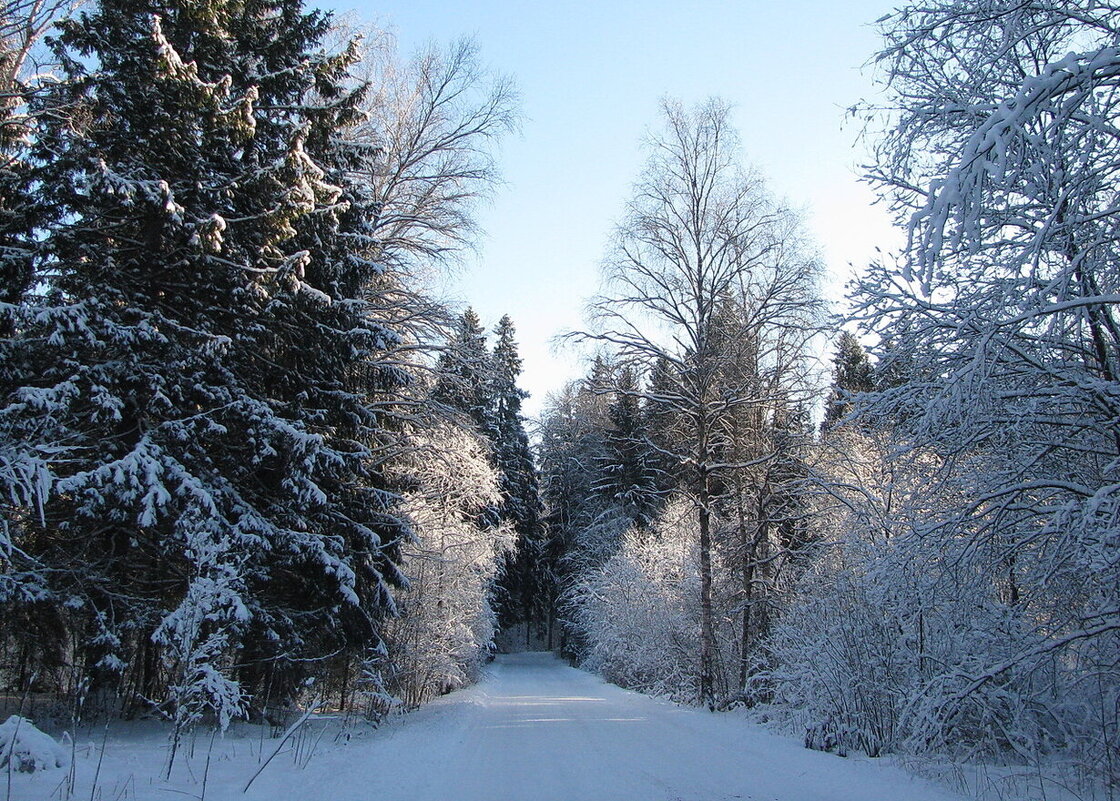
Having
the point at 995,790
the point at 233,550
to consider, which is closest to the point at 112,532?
the point at 233,550

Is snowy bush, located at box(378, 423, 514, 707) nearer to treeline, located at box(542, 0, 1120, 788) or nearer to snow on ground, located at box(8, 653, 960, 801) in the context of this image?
snow on ground, located at box(8, 653, 960, 801)

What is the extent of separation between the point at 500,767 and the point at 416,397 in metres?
8.14

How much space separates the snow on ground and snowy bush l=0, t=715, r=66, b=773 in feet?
0.25

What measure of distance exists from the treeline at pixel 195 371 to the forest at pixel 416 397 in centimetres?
6

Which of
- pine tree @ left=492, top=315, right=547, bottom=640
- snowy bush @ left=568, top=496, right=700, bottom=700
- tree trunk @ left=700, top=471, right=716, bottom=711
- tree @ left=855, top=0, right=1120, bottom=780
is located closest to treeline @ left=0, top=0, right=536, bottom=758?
tree trunk @ left=700, top=471, right=716, bottom=711

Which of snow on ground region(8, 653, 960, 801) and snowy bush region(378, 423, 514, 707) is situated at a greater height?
snowy bush region(378, 423, 514, 707)

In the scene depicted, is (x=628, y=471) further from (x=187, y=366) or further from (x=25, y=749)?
(x=25, y=749)

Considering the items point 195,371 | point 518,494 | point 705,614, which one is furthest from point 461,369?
point 518,494

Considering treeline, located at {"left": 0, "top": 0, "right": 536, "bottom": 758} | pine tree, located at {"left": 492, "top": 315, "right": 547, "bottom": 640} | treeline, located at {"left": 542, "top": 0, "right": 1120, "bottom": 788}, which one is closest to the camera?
treeline, located at {"left": 542, "top": 0, "right": 1120, "bottom": 788}

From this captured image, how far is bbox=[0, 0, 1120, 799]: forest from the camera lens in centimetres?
570

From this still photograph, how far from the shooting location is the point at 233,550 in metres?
8.76

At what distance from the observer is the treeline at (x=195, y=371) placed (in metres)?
7.78

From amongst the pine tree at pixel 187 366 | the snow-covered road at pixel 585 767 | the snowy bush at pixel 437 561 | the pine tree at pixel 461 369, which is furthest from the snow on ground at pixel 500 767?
the pine tree at pixel 461 369

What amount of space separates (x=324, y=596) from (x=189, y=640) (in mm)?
4336
